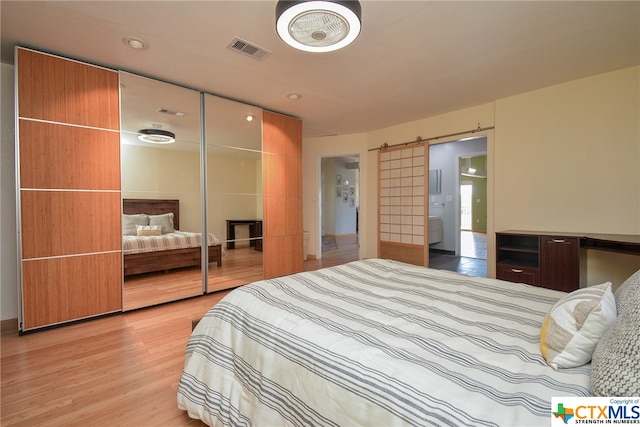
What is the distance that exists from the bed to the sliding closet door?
1.89 meters

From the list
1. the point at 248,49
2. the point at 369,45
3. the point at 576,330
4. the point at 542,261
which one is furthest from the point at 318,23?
the point at 542,261

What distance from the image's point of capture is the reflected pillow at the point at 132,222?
290 cm

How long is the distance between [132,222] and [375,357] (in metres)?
3.00

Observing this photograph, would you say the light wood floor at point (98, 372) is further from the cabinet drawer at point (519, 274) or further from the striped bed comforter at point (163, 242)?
the cabinet drawer at point (519, 274)

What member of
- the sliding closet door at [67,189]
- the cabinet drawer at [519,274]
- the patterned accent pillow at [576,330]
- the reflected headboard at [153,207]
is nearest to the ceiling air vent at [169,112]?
the sliding closet door at [67,189]

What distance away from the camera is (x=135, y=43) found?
240 cm

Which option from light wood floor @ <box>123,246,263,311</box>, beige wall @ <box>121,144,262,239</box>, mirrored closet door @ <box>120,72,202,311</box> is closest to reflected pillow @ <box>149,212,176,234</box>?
mirrored closet door @ <box>120,72,202,311</box>

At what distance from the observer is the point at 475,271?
4582 millimetres

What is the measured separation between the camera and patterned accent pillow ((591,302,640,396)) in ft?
2.16

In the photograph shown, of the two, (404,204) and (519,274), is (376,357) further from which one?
(404,204)

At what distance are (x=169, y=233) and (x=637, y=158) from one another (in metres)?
5.06

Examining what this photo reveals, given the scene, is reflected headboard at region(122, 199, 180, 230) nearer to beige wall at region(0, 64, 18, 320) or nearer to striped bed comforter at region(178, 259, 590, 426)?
beige wall at region(0, 64, 18, 320)

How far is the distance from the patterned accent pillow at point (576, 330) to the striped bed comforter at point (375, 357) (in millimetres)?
37

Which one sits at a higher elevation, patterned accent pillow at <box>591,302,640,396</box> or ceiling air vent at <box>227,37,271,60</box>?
ceiling air vent at <box>227,37,271,60</box>
